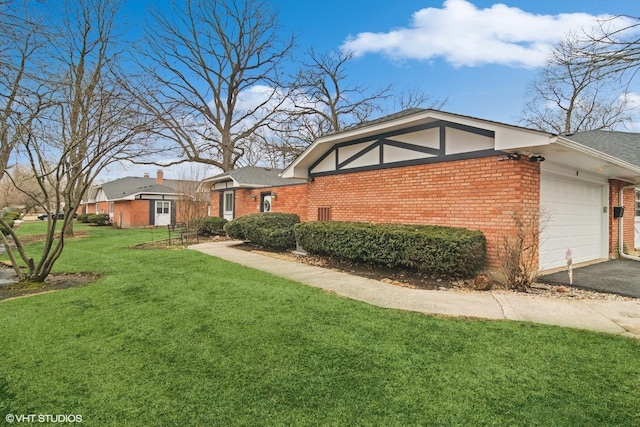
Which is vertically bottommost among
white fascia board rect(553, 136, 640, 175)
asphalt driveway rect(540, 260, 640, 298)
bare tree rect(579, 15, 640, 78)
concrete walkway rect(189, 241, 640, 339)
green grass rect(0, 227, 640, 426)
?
green grass rect(0, 227, 640, 426)

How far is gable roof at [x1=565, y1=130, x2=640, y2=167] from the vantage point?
1013 centimetres

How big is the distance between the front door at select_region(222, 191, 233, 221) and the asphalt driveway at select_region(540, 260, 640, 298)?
15.2m

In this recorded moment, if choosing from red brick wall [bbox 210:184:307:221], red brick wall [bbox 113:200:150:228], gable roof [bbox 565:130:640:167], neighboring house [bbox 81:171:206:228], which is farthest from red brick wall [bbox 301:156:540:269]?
red brick wall [bbox 113:200:150:228]

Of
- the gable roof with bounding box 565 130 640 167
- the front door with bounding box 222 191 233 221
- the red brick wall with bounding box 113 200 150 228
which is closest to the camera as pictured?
the gable roof with bounding box 565 130 640 167

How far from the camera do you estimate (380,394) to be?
272cm

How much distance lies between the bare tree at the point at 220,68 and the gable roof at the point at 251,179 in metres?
7.72

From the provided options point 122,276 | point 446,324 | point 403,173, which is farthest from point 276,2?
point 446,324

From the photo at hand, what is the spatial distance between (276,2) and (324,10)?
41.2ft

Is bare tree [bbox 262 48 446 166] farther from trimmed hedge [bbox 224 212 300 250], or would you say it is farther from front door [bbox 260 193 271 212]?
trimmed hedge [bbox 224 212 300 250]

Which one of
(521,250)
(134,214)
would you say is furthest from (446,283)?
(134,214)

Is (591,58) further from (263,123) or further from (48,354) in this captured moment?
(263,123)

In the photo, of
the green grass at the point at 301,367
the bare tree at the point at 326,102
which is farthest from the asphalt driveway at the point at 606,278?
the bare tree at the point at 326,102

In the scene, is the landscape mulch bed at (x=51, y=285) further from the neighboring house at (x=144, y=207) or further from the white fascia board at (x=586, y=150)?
the neighboring house at (x=144, y=207)

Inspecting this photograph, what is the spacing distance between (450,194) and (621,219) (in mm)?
6635
